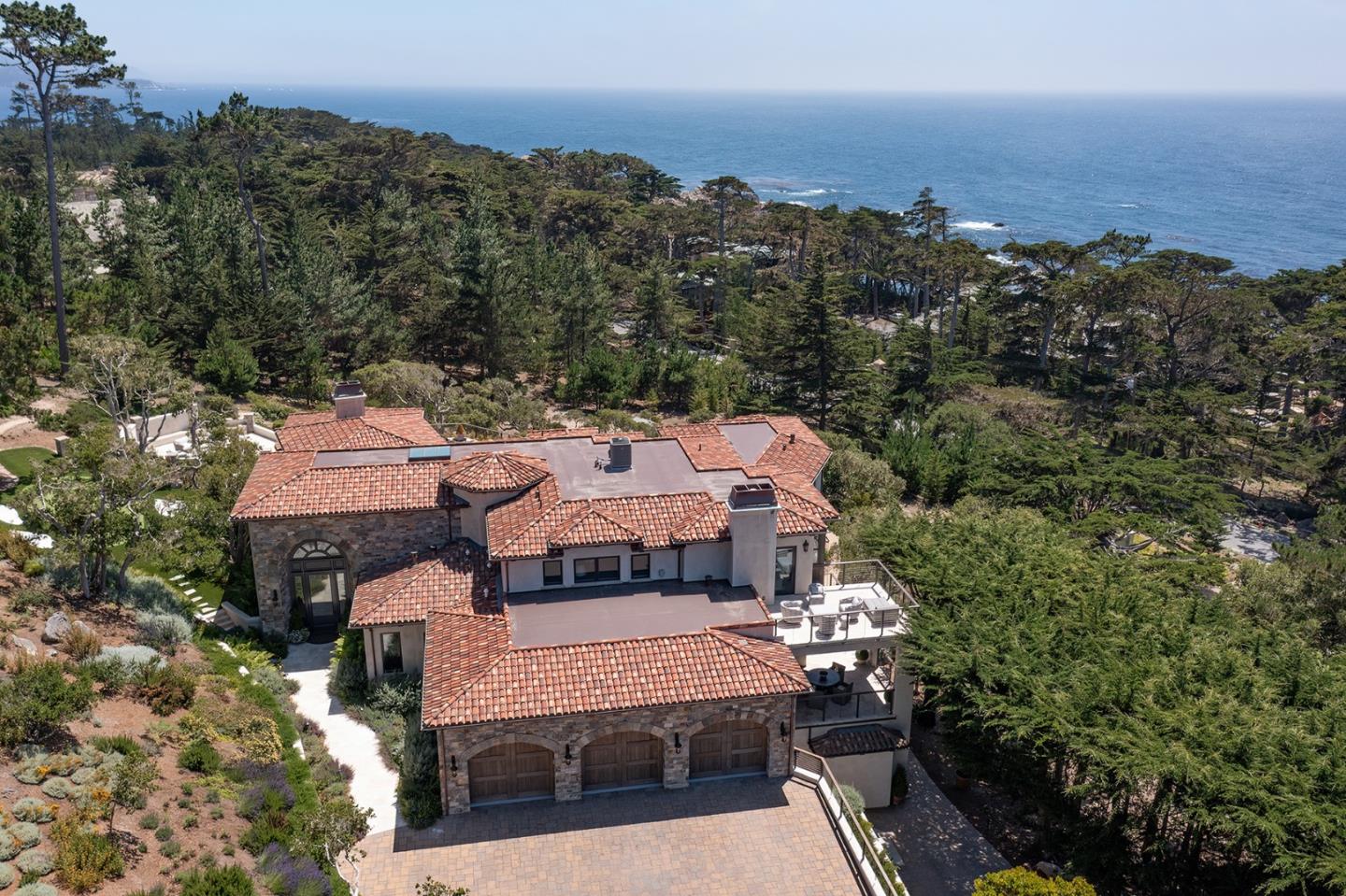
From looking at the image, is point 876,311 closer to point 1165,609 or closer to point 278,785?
point 1165,609

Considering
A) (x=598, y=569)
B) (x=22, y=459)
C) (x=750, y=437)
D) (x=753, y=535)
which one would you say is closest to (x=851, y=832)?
(x=753, y=535)

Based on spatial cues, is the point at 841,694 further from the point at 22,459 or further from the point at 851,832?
the point at 22,459

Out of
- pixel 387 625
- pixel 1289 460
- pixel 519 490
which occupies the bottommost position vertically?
pixel 1289 460

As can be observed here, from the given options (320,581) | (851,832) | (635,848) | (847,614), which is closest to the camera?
(635,848)

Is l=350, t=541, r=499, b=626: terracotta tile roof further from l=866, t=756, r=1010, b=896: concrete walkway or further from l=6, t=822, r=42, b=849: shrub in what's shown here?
l=866, t=756, r=1010, b=896: concrete walkway

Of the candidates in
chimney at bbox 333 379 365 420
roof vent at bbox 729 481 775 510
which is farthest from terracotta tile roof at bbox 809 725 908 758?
chimney at bbox 333 379 365 420

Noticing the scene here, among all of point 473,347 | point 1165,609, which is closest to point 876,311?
point 473,347

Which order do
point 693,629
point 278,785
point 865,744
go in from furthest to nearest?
point 865,744 → point 693,629 → point 278,785
